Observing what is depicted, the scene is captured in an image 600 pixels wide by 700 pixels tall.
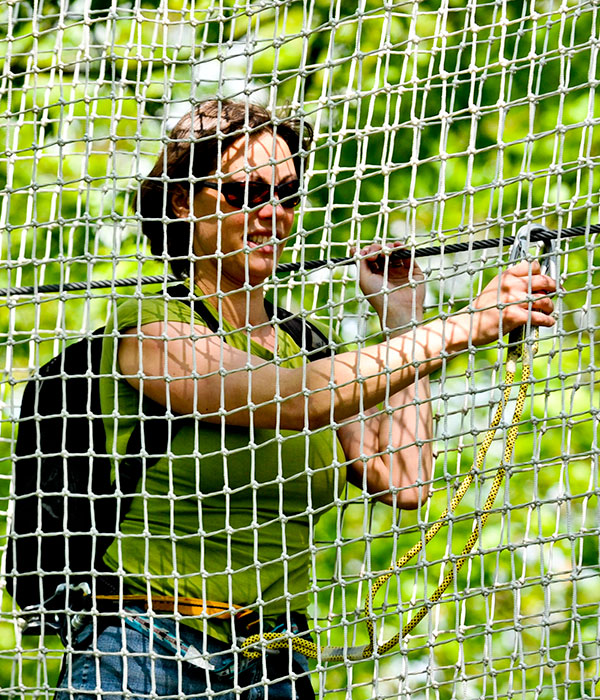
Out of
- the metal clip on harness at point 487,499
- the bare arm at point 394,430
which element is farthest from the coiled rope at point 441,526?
the bare arm at point 394,430

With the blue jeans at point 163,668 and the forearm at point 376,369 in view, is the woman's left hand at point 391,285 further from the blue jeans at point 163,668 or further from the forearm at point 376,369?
the blue jeans at point 163,668

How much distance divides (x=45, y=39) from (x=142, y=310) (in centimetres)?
279

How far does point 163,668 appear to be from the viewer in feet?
5.29

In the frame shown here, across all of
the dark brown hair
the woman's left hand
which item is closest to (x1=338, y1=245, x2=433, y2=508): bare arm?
the woman's left hand

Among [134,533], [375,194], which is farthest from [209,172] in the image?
[375,194]

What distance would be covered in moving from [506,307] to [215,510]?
0.48m

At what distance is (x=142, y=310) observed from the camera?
5.37 feet

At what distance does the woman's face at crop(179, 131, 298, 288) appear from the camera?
1706 millimetres

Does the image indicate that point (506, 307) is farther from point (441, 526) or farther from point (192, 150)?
point (192, 150)

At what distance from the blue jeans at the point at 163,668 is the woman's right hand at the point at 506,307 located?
1.68 ft

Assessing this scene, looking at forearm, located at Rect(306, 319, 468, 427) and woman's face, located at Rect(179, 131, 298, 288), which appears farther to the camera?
woman's face, located at Rect(179, 131, 298, 288)

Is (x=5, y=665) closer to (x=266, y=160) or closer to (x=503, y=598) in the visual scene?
(x=503, y=598)

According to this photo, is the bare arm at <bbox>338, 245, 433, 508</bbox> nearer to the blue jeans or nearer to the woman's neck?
the woman's neck

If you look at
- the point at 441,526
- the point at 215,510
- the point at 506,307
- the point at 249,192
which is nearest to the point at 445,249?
the point at 506,307
